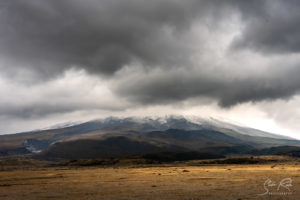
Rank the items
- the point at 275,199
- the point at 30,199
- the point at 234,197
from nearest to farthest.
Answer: the point at 275,199 < the point at 234,197 < the point at 30,199

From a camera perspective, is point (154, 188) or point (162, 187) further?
point (162, 187)

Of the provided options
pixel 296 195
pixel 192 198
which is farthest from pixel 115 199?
pixel 296 195

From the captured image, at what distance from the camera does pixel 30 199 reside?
3947cm

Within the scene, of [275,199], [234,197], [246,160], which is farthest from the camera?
[246,160]

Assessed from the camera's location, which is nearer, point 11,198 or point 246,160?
point 11,198

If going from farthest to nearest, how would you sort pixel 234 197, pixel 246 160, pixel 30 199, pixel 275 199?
pixel 246 160, pixel 30 199, pixel 234 197, pixel 275 199

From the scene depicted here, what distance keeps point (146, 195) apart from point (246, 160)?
17602cm

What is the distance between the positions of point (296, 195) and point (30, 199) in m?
39.1

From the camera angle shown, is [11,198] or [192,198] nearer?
[192,198]

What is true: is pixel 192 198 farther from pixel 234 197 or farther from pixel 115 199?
pixel 115 199

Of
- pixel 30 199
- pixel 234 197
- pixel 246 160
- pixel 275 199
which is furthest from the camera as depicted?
pixel 246 160

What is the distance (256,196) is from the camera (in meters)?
36.9

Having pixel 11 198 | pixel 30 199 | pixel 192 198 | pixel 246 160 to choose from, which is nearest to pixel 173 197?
pixel 192 198

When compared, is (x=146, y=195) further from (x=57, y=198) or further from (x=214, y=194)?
(x=57, y=198)
